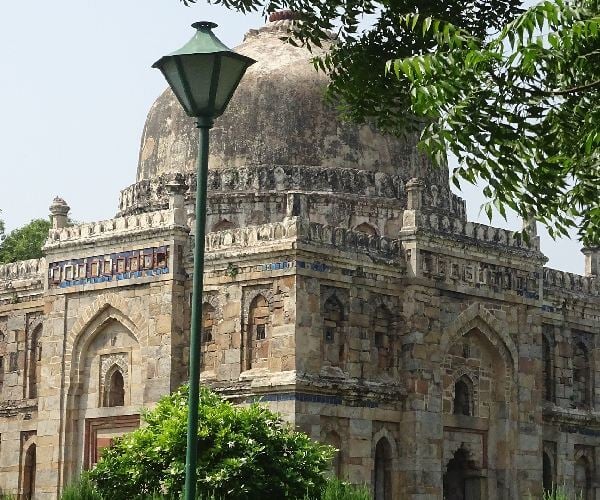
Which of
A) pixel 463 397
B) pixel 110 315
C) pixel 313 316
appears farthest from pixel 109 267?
pixel 463 397

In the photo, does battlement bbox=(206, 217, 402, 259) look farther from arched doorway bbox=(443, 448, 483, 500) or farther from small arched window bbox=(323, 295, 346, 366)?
arched doorway bbox=(443, 448, 483, 500)

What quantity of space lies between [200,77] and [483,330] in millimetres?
17595

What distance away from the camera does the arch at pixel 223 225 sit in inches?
1078

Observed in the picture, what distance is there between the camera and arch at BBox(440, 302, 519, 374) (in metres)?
26.0

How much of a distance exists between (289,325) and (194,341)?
13790 mm

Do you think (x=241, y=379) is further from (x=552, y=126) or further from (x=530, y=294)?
(x=552, y=126)

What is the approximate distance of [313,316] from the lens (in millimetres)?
23906

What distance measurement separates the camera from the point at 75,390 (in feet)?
85.9

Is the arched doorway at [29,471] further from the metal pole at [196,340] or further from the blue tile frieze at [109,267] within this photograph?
the metal pole at [196,340]

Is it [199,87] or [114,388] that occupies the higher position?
[199,87]

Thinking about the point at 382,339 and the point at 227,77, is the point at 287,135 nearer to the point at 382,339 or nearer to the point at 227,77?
the point at 382,339

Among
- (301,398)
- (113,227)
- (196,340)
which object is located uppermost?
(113,227)

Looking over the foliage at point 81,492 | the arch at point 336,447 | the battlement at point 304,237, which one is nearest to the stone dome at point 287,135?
the battlement at point 304,237

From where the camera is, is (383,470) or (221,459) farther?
(383,470)
